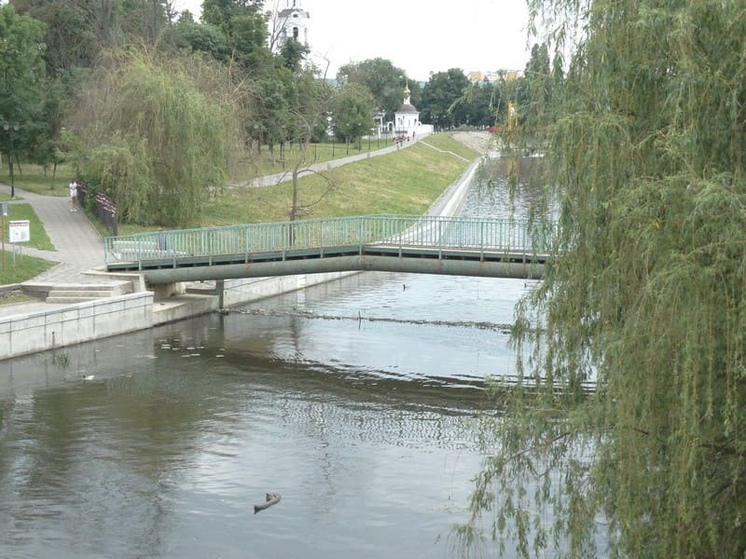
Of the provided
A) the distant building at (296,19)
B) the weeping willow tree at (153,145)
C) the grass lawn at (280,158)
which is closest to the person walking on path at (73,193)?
the weeping willow tree at (153,145)

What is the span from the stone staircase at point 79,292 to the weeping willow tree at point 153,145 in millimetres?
8811

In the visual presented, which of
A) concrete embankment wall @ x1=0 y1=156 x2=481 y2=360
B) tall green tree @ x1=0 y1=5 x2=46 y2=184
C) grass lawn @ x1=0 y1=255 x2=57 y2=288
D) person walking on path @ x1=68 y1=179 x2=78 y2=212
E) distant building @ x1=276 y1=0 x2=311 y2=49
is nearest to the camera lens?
concrete embankment wall @ x1=0 y1=156 x2=481 y2=360

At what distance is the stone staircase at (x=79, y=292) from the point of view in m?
28.5

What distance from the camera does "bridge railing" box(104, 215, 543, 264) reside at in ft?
87.4

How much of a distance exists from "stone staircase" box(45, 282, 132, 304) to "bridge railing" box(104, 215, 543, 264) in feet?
7.02

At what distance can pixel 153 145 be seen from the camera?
38281mm

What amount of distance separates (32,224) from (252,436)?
22.2 m

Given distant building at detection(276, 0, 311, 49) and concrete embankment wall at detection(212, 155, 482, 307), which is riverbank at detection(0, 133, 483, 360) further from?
distant building at detection(276, 0, 311, 49)

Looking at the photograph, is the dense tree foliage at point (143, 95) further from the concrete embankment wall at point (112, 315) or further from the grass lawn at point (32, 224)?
the concrete embankment wall at point (112, 315)

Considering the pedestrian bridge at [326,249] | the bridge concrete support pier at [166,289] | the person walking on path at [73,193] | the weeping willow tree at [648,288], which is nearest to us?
the weeping willow tree at [648,288]

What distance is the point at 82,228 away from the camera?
3919 cm

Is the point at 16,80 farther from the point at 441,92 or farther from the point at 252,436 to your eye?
the point at 441,92

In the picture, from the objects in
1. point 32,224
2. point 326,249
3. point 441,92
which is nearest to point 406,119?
point 441,92

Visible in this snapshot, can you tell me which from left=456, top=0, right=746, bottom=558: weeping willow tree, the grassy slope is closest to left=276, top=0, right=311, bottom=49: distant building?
the grassy slope
